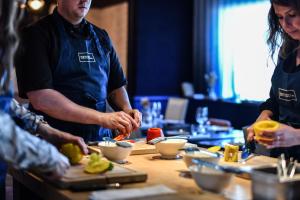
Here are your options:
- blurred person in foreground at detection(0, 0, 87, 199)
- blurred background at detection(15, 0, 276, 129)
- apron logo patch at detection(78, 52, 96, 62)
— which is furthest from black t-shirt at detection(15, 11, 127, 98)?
blurred background at detection(15, 0, 276, 129)

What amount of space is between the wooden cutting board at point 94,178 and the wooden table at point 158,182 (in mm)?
21

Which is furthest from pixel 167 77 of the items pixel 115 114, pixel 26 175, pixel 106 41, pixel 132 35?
pixel 26 175

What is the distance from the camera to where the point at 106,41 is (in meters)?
2.67

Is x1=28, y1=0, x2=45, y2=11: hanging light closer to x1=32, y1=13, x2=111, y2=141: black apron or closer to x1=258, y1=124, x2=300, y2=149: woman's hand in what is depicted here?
x1=32, y1=13, x2=111, y2=141: black apron

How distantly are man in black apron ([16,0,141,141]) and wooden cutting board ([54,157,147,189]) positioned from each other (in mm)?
537

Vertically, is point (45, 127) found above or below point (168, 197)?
above

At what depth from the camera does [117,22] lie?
710cm

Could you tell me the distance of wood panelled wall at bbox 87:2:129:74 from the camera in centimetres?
684

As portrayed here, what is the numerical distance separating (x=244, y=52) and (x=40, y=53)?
13.2 feet

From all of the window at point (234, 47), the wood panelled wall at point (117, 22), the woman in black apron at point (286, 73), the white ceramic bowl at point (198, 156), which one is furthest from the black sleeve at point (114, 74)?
the wood panelled wall at point (117, 22)

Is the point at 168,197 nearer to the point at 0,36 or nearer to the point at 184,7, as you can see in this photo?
Result: the point at 0,36

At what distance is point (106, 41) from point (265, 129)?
120 centimetres

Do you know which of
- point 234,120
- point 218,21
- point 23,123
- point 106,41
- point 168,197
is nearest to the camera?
point 168,197

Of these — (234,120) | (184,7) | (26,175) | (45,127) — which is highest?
(184,7)
